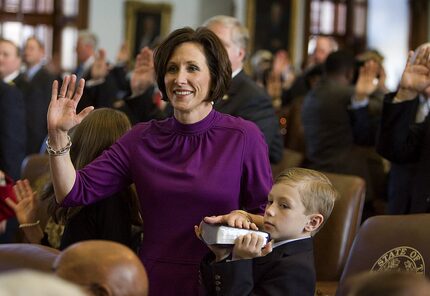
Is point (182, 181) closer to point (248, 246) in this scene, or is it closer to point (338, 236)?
point (248, 246)

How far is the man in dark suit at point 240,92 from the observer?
4.26 m

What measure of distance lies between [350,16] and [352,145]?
11389 millimetres

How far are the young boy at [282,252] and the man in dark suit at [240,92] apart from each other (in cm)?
167

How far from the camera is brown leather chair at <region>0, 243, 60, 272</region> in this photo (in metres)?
2.32

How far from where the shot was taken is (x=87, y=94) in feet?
21.7

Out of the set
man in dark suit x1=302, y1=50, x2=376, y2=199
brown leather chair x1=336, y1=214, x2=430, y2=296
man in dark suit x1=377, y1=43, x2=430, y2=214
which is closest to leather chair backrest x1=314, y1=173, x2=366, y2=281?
man in dark suit x1=377, y1=43, x2=430, y2=214

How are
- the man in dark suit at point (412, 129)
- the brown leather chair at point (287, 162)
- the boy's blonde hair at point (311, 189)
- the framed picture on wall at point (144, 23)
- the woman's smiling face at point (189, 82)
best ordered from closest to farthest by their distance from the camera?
the boy's blonde hair at point (311, 189) < the woman's smiling face at point (189, 82) < the man in dark suit at point (412, 129) < the brown leather chair at point (287, 162) < the framed picture on wall at point (144, 23)

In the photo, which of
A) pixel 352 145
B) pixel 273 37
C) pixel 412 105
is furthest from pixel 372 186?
pixel 273 37

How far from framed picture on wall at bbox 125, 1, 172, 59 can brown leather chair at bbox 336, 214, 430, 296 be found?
1216 centimetres

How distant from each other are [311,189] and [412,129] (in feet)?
4.79

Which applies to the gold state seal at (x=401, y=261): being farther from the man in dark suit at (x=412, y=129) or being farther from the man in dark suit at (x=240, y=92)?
the man in dark suit at (x=240, y=92)

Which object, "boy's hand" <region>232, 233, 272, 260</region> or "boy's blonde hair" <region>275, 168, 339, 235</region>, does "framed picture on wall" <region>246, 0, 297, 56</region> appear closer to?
"boy's blonde hair" <region>275, 168, 339, 235</region>

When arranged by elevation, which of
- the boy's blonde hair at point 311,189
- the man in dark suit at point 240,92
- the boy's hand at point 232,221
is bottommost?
the boy's hand at point 232,221

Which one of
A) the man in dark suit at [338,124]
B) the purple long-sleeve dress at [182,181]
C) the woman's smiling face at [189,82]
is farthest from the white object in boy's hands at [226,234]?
the man in dark suit at [338,124]
